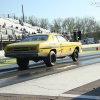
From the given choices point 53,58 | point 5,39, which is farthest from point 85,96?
point 5,39

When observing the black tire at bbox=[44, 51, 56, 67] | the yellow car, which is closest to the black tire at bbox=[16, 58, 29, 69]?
the yellow car

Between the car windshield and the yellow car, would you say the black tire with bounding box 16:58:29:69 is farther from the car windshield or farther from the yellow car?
the car windshield

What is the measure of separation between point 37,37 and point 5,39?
17.6 m

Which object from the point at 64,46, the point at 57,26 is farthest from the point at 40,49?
the point at 57,26

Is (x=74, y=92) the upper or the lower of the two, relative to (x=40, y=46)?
lower

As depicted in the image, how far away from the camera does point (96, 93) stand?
556cm

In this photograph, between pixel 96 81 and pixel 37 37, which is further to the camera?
pixel 37 37

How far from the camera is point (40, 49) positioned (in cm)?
1036

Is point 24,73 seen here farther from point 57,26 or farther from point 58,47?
point 57,26

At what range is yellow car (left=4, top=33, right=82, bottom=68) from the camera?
10352 millimetres

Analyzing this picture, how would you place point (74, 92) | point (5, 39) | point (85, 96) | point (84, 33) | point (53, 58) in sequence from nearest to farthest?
1. point (85, 96)
2. point (74, 92)
3. point (53, 58)
4. point (5, 39)
5. point (84, 33)

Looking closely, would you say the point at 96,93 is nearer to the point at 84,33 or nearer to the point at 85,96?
the point at 85,96

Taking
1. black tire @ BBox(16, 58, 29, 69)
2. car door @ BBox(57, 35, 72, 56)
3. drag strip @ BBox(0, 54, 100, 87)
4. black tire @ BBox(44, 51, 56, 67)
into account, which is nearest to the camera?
drag strip @ BBox(0, 54, 100, 87)

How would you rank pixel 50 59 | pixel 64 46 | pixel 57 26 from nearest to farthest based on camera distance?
pixel 50 59 < pixel 64 46 < pixel 57 26
